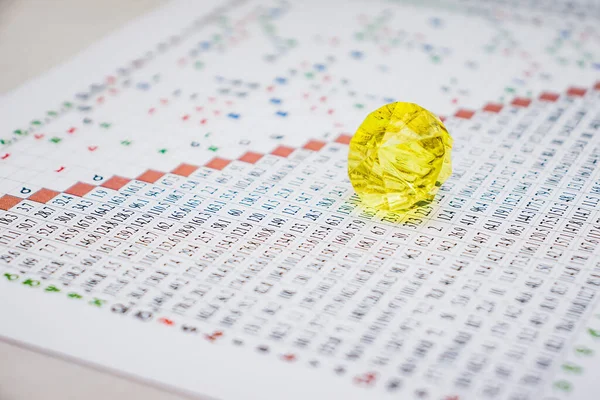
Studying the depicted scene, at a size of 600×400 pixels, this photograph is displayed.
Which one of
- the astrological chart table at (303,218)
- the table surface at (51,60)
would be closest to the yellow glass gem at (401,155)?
the astrological chart table at (303,218)

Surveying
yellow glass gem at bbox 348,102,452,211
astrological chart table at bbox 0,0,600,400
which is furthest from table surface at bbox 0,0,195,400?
yellow glass gem at bbox 348,102,452,211

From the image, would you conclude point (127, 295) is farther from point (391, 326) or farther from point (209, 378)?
point (391, 326)

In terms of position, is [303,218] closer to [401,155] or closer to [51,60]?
[401,155]

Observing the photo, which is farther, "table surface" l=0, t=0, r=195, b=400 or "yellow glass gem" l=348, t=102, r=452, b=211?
"yellow glass gem" l=348, t=102, r=452, b=211

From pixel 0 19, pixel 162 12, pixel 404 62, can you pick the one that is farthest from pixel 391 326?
pixel 0 19

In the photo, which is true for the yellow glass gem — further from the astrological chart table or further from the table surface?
the table surface
